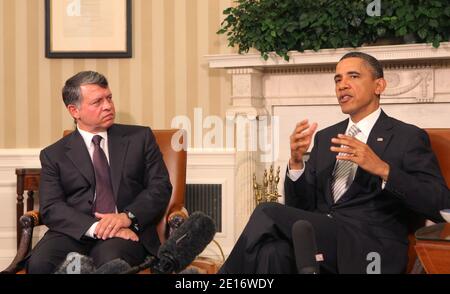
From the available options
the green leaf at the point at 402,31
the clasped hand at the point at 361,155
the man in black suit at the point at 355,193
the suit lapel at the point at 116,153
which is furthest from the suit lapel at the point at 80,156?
the green leaf at the point at 402,31

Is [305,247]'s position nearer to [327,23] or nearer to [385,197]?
[385,197]

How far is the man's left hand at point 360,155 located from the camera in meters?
2.24

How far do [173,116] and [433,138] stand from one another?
226cm

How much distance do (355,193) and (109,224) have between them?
1162mm

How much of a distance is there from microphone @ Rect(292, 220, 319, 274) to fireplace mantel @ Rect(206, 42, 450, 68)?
92.4 inches

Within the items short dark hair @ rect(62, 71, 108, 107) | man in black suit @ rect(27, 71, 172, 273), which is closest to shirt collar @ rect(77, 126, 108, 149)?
man in black suit @ rect(27, 71, 172, 273)

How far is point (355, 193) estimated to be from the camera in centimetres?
253

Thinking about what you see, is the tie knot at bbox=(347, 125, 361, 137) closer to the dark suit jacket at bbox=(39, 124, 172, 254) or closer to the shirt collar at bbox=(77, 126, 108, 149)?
the dark suit jacket at bbox=(39, 124, 172, 254)

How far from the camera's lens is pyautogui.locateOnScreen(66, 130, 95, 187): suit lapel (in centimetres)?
292

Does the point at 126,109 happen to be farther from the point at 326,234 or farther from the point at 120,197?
the point at 326,234

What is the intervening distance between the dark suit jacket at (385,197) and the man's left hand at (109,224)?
816 mm

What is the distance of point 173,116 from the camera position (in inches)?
175

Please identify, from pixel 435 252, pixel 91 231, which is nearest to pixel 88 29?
pixel 91 231
